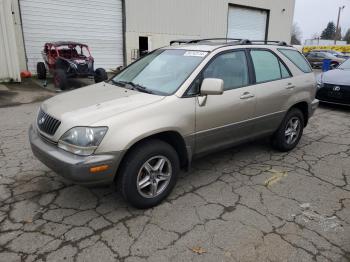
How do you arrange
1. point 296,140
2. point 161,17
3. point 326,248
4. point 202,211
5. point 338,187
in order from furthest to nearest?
point 161,17 → point 296,140 → point 338,187 → point 202,211 → point 326,248

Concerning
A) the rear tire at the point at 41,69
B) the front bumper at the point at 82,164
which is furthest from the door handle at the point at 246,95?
the rear tire at the point at 41,69

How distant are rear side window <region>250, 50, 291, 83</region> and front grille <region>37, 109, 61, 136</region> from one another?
8.77 feet

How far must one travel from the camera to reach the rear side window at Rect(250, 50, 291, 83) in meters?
4.22

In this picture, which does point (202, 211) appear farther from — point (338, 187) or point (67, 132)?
point (338, 187)

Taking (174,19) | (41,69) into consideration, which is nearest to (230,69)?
(41,69)

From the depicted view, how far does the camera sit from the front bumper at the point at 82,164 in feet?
8.93

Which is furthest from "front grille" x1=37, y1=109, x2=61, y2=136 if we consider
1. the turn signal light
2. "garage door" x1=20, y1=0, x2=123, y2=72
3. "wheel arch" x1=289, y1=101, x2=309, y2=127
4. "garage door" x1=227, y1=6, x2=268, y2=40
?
"garage door" x1=227, y1=6, x2=268, y2=40

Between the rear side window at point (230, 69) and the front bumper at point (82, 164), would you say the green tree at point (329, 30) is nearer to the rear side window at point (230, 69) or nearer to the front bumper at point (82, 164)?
the rear side window at point (230, 69)

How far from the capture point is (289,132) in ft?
16.1

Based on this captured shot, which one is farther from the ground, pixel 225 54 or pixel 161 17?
pixel 161 17

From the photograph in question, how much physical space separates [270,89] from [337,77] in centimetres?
495

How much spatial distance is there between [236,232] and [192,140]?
43.2 inches

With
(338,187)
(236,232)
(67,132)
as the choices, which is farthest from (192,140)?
(338,187)

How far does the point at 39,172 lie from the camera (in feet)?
13.3
